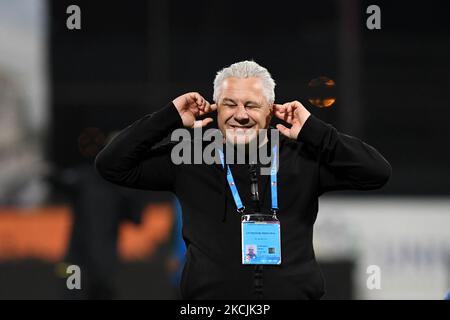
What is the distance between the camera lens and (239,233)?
3.47m

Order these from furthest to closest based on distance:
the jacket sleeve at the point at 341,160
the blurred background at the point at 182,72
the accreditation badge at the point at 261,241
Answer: the blurred background at the point at 182,72 → the jacket sleeve at the point at 341,160 → the accreditation badge at the point at 261,241

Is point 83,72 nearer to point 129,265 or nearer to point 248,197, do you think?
point 129,265

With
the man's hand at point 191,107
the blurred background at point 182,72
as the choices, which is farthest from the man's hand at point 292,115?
the blurred background at point 182,72

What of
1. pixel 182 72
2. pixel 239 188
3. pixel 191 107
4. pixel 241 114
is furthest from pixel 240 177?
pixel 182 72

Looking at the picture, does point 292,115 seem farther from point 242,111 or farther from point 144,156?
point 144,156

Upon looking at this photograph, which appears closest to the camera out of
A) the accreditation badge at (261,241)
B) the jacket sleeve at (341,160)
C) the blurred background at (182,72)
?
the accreditation badge at (261,241)

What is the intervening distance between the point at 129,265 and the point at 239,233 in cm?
630

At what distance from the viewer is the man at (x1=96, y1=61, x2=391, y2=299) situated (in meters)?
3.42

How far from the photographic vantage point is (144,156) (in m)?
3.65

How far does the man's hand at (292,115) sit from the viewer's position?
11.7ft

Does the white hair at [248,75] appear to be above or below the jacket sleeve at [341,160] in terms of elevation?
→ above

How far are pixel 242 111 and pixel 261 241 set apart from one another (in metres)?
0.49

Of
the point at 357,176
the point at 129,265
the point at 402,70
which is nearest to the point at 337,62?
the point at 402,70

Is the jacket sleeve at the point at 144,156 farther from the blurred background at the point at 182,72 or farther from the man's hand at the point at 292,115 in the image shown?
the blurred background at the point at 182,72
